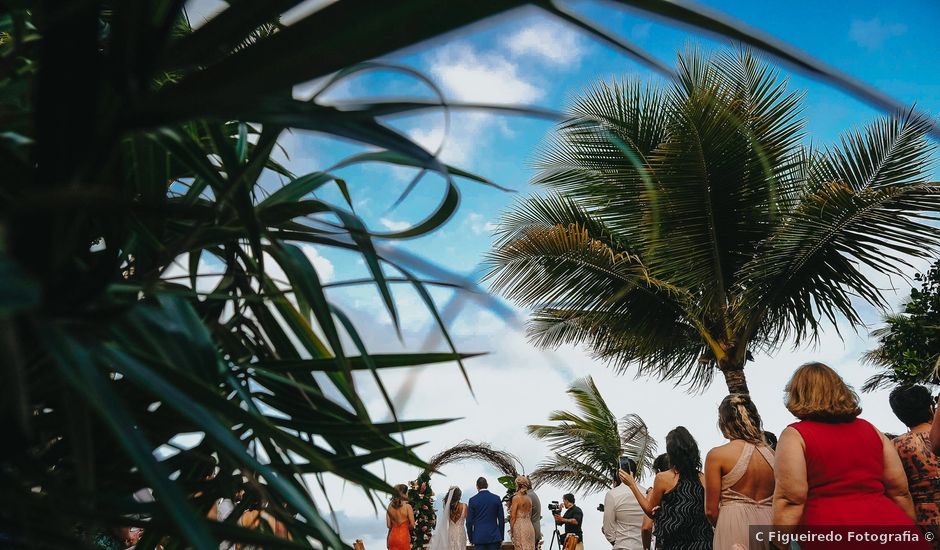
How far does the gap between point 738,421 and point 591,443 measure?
36.8ft

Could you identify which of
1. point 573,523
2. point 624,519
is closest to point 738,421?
point 624,519

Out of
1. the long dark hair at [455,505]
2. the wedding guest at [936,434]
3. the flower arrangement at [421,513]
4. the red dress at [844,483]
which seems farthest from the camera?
the flower arrangement at [421,513]

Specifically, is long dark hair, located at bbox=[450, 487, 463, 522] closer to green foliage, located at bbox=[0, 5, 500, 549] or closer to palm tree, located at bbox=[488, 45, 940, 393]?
palm tree, located at bbox=[488, 45, 940, 393]

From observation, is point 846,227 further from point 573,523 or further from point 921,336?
point 573,523

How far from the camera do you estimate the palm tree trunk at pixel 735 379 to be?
7.38m

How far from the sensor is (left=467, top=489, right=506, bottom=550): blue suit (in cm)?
872

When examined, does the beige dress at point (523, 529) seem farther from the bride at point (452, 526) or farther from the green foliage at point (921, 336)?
the green foliage at point (921, 336)

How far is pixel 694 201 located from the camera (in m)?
7.37

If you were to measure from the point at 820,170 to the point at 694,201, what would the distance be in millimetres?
1565

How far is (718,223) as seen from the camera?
751 centimetres

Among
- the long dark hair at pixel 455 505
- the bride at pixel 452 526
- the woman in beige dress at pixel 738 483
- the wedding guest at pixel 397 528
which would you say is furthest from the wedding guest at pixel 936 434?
the long dark hair at pixel 455 505

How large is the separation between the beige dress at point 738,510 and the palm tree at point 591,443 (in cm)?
918

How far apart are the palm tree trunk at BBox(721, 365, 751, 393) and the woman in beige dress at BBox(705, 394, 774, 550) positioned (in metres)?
4.37

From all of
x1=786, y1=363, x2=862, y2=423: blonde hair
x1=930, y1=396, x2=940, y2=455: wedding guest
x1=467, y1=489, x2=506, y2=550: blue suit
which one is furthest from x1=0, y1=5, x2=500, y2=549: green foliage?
x1=467, y1=489, x2=506, y2=550: blue suit
